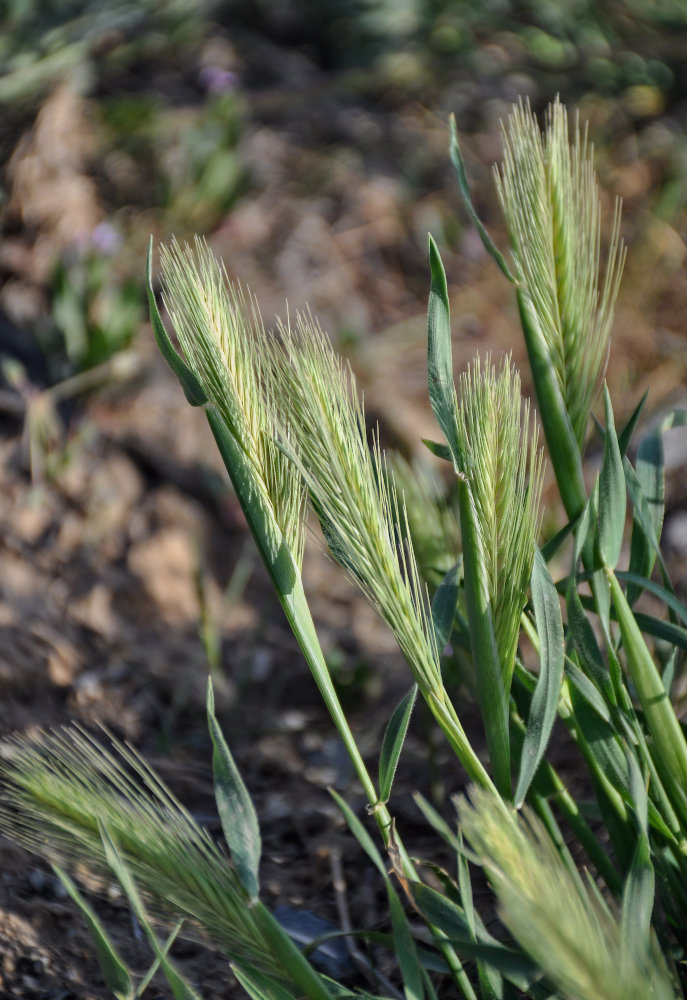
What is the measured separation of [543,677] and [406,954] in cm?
22

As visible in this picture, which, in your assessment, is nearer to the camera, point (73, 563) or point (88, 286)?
point (73, 563)

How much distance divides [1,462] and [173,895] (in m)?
1.39

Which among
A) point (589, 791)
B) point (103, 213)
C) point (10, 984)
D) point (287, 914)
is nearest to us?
point (10, 984)

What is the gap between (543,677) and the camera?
61 centimetres

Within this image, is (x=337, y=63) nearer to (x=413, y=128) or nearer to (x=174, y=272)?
(x=413, y=128)

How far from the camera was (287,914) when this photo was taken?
0.99 m

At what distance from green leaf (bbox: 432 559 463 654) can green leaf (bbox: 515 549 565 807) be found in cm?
10

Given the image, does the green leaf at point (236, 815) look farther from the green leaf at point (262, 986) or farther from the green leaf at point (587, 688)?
the green leaf at point (587, 688)

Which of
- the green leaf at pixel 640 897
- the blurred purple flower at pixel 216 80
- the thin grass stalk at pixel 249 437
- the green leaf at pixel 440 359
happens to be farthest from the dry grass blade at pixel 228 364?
the blurred purple flower at pixel 216 80

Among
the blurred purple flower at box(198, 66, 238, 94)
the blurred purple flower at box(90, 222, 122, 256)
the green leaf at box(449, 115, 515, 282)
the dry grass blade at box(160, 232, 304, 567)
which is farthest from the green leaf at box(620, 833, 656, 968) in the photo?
the blurred purple flower at box(198, 66, 238, 94)

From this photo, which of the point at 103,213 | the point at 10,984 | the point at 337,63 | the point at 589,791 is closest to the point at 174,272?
the point at 10,984

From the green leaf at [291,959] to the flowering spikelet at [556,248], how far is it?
0.45 m

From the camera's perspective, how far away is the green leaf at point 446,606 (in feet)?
2.30

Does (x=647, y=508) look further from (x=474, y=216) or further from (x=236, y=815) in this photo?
(x=236, y=815)
